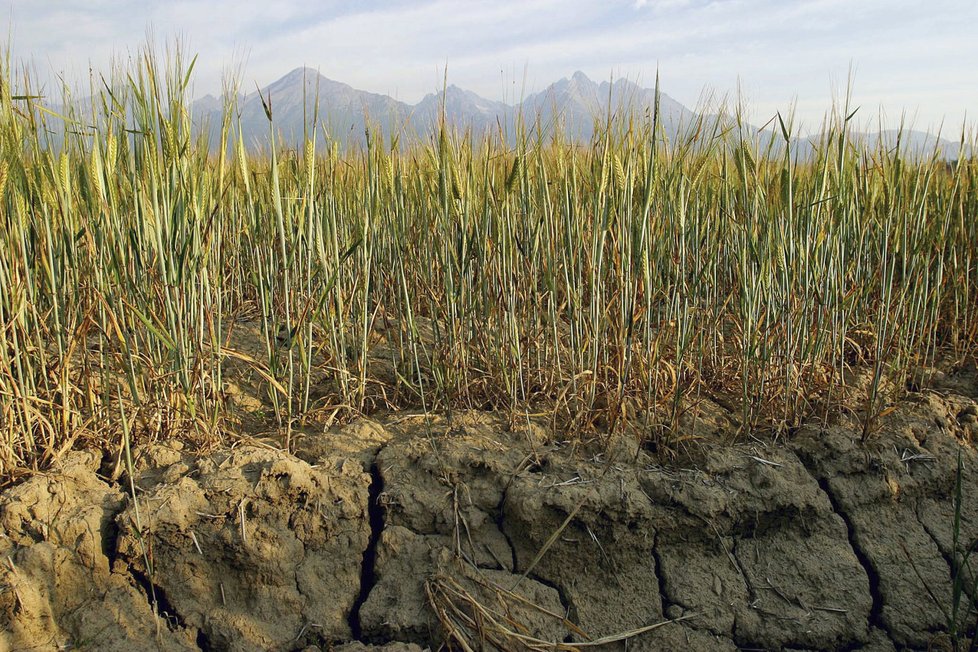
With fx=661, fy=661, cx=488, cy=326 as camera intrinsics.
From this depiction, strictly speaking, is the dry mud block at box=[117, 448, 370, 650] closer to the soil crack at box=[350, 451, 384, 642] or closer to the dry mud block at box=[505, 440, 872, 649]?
the soil crack at box=[350, 451, 384, 642]

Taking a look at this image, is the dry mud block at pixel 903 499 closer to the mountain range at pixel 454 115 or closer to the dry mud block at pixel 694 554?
the dry mud block at pixel 694 554

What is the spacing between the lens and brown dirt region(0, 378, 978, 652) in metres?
1.50

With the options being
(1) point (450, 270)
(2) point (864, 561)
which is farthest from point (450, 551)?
(2) point (864, 561)

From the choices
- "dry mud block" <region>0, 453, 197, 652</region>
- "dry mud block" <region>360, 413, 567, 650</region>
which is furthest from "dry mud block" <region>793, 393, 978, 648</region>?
"dry mud block" <region>0, 453, 197, 652</region>

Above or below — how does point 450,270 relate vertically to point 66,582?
above

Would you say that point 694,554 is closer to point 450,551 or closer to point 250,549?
point 450,551

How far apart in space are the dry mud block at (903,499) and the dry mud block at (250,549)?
1339mm

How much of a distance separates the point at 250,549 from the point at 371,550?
29cm

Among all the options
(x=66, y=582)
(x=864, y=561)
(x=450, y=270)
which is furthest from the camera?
(x=450, y=270)

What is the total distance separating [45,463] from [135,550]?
367mm

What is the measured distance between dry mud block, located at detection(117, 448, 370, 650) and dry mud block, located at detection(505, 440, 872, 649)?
1.49ft

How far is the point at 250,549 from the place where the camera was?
155 centimetres

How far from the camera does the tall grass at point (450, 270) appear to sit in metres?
1.62

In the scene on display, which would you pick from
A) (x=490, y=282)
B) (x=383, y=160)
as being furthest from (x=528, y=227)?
(x=383, y=160)
